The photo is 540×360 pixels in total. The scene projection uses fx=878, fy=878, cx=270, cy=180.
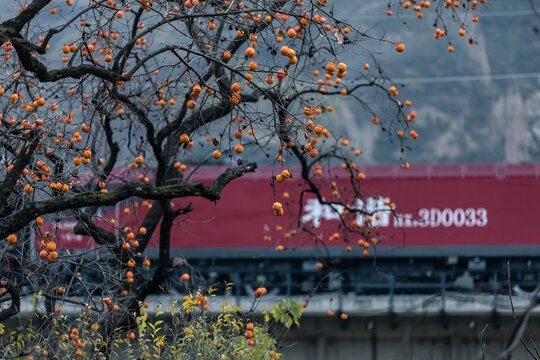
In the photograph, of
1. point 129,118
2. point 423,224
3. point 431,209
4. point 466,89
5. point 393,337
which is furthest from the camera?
point 466,89

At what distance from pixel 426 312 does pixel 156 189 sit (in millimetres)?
10788

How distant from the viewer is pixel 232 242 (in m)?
20.8

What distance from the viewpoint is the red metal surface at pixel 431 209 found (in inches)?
806

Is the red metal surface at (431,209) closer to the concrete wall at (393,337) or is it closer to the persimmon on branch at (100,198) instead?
the concrete wall at (393,337)

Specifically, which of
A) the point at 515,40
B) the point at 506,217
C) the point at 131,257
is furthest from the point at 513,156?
the point at 131,257

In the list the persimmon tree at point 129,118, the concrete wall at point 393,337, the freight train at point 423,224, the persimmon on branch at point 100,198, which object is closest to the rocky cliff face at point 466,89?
the freight train at point 423,224

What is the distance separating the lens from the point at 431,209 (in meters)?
20.8

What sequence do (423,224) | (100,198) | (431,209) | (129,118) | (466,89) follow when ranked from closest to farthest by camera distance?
(100,198), (129,118), (423,224), (431,209), (466,89)

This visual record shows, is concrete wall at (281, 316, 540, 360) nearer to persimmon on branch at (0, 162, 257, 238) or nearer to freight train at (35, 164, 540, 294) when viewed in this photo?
freight train at (35, 164, 540, 294)

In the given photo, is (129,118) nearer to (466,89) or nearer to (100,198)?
(100,198)

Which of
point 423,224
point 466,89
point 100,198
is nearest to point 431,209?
point 423,224

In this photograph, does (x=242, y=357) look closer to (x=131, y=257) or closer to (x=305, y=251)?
(x=131, y=257)

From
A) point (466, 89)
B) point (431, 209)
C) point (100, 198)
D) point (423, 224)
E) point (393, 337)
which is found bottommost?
point (393, 337)

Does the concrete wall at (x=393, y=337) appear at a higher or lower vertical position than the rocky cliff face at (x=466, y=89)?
lower
